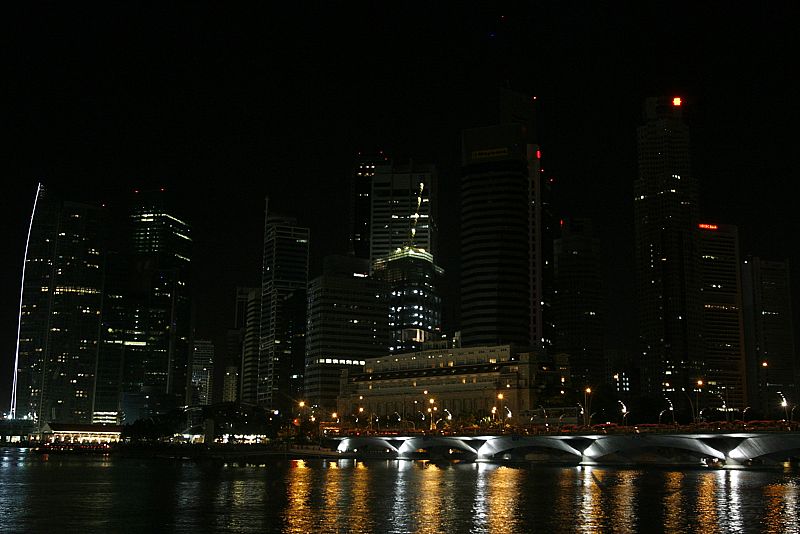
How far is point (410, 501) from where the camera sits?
3287 inches

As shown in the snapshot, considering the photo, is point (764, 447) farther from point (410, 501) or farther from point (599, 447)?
point (410, 501)

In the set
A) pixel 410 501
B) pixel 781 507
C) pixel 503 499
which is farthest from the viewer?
pixel 503 499

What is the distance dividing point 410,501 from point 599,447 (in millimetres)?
63242

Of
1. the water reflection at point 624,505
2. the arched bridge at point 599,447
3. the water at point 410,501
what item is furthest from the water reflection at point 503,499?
the arched bridge at point 599,447

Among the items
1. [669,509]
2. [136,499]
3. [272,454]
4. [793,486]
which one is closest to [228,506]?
[136,499]

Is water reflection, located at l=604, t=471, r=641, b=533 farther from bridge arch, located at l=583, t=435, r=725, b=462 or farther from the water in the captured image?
bridge arch, located at l=583, t=435, r=725, b=462

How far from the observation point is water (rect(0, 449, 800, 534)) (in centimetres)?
6600

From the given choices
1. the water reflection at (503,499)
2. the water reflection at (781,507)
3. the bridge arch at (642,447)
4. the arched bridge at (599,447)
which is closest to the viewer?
the water reflection at (781,507)

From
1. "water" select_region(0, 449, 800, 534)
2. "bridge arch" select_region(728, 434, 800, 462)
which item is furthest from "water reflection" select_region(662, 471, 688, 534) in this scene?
"bridge arch" select_region(728, 434, 800, 462)

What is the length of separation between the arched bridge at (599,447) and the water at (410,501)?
407cm

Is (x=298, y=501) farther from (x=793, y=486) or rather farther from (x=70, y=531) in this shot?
(x=793, y=486)

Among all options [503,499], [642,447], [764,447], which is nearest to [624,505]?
[503,499]

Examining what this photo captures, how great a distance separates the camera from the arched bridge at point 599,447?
11962 centimetres

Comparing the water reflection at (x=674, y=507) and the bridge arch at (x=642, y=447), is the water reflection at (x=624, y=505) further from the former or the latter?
the bridge arch at (x=642, y=447)
